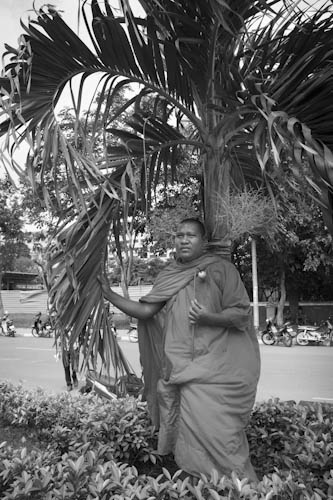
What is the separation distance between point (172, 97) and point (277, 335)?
11.8m

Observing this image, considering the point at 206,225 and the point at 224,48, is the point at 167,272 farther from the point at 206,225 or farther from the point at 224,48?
the point at 224,48

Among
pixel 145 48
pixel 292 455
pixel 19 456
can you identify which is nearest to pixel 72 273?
pixel 19 456

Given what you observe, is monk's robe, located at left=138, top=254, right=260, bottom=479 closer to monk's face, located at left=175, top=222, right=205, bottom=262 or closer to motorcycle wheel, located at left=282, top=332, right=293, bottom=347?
monk's face, located at left=175, top=222, right=205, bottom=262

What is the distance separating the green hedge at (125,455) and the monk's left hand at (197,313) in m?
0.74

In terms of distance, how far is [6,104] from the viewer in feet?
7.67

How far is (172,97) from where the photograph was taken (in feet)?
10.4

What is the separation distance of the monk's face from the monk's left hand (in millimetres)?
295

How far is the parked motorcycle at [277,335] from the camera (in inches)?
552

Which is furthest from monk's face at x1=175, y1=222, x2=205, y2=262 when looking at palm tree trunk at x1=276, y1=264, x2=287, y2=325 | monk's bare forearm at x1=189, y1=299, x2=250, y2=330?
palm tree trunk at x1=276, y1=264, x2=287, y2=325

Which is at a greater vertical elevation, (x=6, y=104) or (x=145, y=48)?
(x=145, y=48)

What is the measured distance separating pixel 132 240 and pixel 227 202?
3.10 feet

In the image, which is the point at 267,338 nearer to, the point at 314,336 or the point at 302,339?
the point at 302,339

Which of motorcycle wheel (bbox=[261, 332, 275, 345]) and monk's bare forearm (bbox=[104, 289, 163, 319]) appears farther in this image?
motorcycle wheel (bbox=[261, 332, 275, 345])

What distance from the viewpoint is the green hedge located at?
2.29 metres
